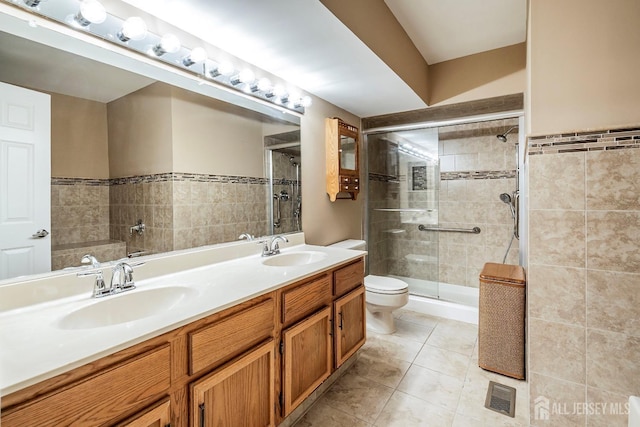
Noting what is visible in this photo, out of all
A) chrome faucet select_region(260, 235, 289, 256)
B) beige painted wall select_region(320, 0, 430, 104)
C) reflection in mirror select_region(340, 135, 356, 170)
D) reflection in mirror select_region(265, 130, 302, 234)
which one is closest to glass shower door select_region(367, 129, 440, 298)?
reflection in mirror select_region(340, 135, 356, 170)

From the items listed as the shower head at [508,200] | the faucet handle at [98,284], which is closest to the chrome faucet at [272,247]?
the faucet handle at [98,284]

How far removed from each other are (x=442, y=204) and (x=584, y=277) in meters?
2.33

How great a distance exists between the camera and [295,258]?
6.70ft

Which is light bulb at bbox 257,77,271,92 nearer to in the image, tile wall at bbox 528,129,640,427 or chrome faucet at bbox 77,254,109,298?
chrome faucet at bbox 77,254,109,298

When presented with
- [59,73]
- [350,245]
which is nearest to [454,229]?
[350,245]

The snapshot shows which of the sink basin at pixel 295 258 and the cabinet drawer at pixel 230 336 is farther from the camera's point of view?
the sink basin at pixel 295 258

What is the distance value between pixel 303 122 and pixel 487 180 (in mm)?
2293

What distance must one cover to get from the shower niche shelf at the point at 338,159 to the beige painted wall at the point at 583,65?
57.8 inches

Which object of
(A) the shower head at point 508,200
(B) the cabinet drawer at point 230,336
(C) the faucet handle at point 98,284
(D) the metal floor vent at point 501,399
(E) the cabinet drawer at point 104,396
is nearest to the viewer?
(E) the cabinet drawer at point 104,396

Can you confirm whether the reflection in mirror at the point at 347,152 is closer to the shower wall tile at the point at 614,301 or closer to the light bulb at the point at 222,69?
the light bulb at the point at 222,69

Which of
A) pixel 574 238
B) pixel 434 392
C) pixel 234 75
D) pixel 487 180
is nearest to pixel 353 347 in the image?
pixel 434 392

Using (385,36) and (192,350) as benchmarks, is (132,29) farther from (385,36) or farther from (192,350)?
(385,36)

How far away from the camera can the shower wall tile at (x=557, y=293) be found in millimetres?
1375

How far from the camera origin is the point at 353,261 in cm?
196
